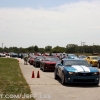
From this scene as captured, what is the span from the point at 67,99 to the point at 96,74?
398 centimetres

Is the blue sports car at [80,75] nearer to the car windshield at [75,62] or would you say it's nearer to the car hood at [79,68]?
the car hood at [79,68]

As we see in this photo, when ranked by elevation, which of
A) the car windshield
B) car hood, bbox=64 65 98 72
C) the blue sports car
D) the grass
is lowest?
the grass

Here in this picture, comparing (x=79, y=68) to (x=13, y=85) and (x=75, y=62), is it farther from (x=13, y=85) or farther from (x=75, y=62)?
(x=13, y=85)

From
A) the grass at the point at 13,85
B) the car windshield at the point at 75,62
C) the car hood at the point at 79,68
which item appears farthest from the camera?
the car windshield at the point at 75,62

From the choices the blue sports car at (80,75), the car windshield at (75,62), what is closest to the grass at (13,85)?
the blue sports car at (80,75)

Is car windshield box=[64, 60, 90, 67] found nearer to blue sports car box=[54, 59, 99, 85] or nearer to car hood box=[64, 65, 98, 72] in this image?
car hood box=[64, 65, 98, 72]

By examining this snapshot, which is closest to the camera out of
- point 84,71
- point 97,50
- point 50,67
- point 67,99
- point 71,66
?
point 67,99

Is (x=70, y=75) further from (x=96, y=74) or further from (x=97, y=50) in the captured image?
(x=97, y=50)

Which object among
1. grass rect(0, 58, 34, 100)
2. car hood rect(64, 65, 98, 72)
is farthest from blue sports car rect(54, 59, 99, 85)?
grass rect(0, 58, 34, 100)

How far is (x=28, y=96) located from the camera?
9062 millimetres

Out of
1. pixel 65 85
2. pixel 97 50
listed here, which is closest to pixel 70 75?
pixel 65 85

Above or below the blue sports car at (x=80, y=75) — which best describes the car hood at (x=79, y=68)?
above

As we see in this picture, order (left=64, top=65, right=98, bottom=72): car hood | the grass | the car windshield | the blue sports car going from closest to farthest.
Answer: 1. the grass
2. the blue sports car
3. (left=64, top=65, right=98, bottom=72): car hood
4. the car windshield

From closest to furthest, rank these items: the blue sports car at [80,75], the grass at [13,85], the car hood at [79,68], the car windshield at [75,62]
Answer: the grass at [13,85] < the blue sports car at [80,75] < the car hood at [79,68] < the car windshield at [75,62]
